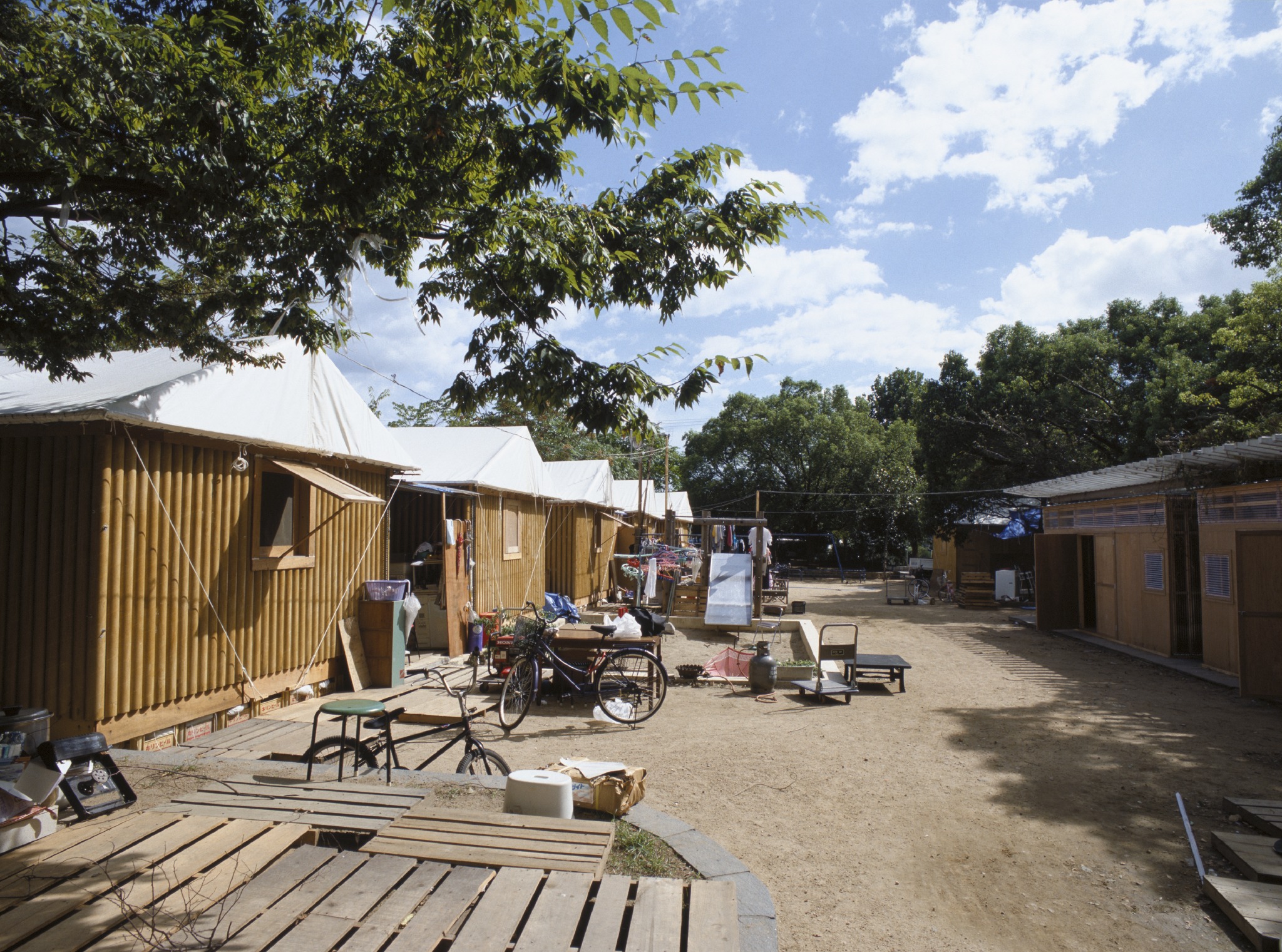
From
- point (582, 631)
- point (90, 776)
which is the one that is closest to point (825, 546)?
point (582, 631)

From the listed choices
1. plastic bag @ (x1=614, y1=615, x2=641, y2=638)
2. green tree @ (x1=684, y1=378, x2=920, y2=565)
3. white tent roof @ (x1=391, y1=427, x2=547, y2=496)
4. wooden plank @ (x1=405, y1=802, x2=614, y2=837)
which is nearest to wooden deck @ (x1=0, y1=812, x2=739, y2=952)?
wooden plank @ (x1=405, y1=802, x2=614, y2=837)

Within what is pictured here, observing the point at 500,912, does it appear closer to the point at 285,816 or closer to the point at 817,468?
the point at 285,816

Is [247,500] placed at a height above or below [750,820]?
above

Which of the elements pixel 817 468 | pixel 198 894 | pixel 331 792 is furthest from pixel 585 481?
pixel 817 468

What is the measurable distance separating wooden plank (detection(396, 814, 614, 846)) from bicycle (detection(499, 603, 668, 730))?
3443mm

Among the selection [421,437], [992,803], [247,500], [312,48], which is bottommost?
[992,803]

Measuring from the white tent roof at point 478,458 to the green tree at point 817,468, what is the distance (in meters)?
20.5

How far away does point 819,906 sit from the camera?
3990 mm

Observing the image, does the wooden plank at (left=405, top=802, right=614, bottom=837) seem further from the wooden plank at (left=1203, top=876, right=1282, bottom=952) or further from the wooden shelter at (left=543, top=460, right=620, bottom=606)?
the wooden shelter at (left=543, top=460, right=620, bottom=606)

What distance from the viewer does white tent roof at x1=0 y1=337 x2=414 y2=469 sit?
5621mm

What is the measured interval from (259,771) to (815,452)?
110ft

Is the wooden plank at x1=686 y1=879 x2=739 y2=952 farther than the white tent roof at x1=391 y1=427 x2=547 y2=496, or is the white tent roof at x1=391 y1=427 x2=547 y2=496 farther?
the white tent roof at x1=391 y1=427 x2=547 y2=496

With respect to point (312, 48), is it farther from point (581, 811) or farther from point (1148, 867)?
point (1148, 867)

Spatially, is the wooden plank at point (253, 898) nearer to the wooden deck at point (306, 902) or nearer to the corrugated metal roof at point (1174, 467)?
the wooden deck at point (306, 902)
